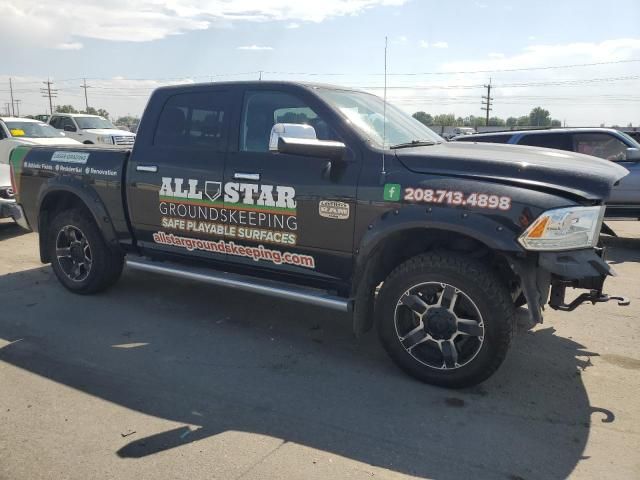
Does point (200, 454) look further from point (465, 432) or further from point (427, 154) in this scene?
point (427, 154)

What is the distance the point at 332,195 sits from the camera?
12.7 feet

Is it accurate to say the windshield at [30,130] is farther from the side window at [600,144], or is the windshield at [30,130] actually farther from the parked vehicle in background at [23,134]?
the side window at [600,144]

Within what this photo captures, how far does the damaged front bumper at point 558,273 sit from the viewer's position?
Result: 322cm

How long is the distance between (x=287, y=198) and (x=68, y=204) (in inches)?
115

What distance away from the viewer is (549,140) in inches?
323

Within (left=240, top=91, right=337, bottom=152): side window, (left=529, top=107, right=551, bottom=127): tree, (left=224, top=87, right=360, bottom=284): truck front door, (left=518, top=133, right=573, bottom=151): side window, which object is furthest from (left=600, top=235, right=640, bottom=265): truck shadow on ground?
(left=529, top=107, right=551, bottom=127): tree

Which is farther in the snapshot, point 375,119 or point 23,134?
point 23,134

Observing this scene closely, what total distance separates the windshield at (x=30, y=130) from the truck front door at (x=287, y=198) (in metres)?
11.3

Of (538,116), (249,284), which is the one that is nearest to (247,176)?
(249,284)

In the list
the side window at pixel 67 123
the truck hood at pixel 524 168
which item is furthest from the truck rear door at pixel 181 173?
the side window at pixel 67 123

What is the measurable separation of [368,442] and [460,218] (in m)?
1.42

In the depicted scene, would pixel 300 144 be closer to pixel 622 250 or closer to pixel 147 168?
pixel 147 168

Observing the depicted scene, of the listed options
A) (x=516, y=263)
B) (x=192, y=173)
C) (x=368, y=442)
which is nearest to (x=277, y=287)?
(x=192, y=173)

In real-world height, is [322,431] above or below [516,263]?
below
